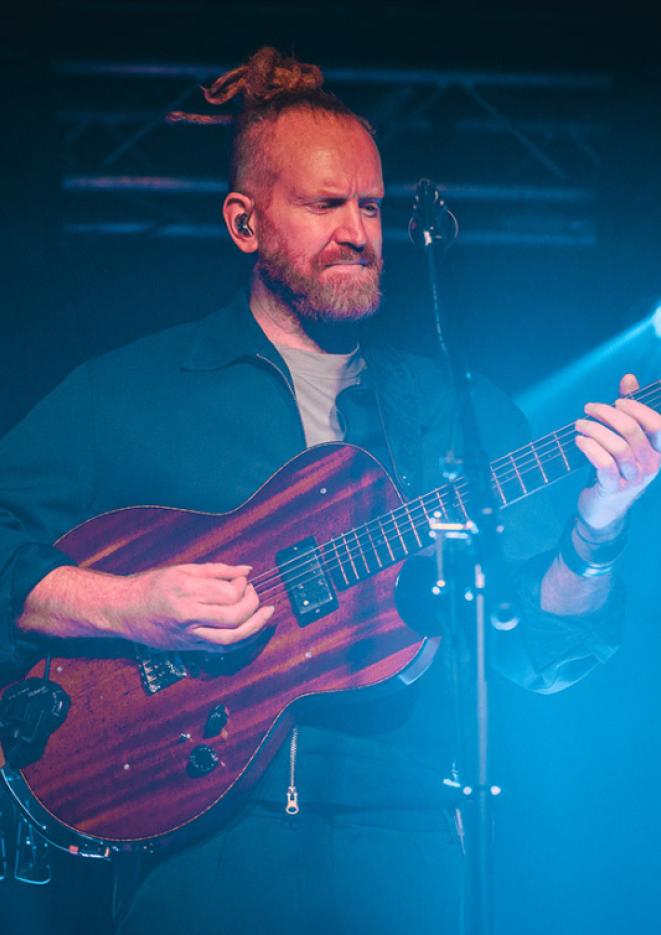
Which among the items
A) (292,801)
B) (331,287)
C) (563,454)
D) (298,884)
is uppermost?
(331,287)

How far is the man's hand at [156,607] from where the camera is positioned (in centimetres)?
244

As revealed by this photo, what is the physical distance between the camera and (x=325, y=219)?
9.97ft

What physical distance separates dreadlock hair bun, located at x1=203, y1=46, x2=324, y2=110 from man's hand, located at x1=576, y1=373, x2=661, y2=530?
161 centimetres

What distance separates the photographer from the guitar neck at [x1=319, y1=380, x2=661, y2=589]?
260 centimetres

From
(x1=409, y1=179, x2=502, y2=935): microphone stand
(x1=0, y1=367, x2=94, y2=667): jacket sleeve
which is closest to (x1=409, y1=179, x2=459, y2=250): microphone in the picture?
(x1=409, y1=179, x2=502, y2=935): microphone stand

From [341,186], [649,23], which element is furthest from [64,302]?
[649,23]

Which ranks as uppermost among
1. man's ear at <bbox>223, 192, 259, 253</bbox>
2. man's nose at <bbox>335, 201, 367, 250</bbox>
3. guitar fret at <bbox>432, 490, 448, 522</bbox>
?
man's ear at <bbox>223, 192, 259, 253</bbox>

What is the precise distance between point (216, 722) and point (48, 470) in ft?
3.22

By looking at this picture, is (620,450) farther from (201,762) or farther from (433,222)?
(201,762)

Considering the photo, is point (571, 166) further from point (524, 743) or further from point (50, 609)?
point (50, 609)

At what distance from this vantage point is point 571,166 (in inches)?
184

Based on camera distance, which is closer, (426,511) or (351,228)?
(426,511)

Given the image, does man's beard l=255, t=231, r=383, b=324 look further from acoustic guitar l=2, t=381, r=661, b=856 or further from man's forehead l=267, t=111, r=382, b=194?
acoustic guitar l=2, t=381, r=661, b=856

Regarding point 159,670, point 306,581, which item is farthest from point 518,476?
point 159,670
